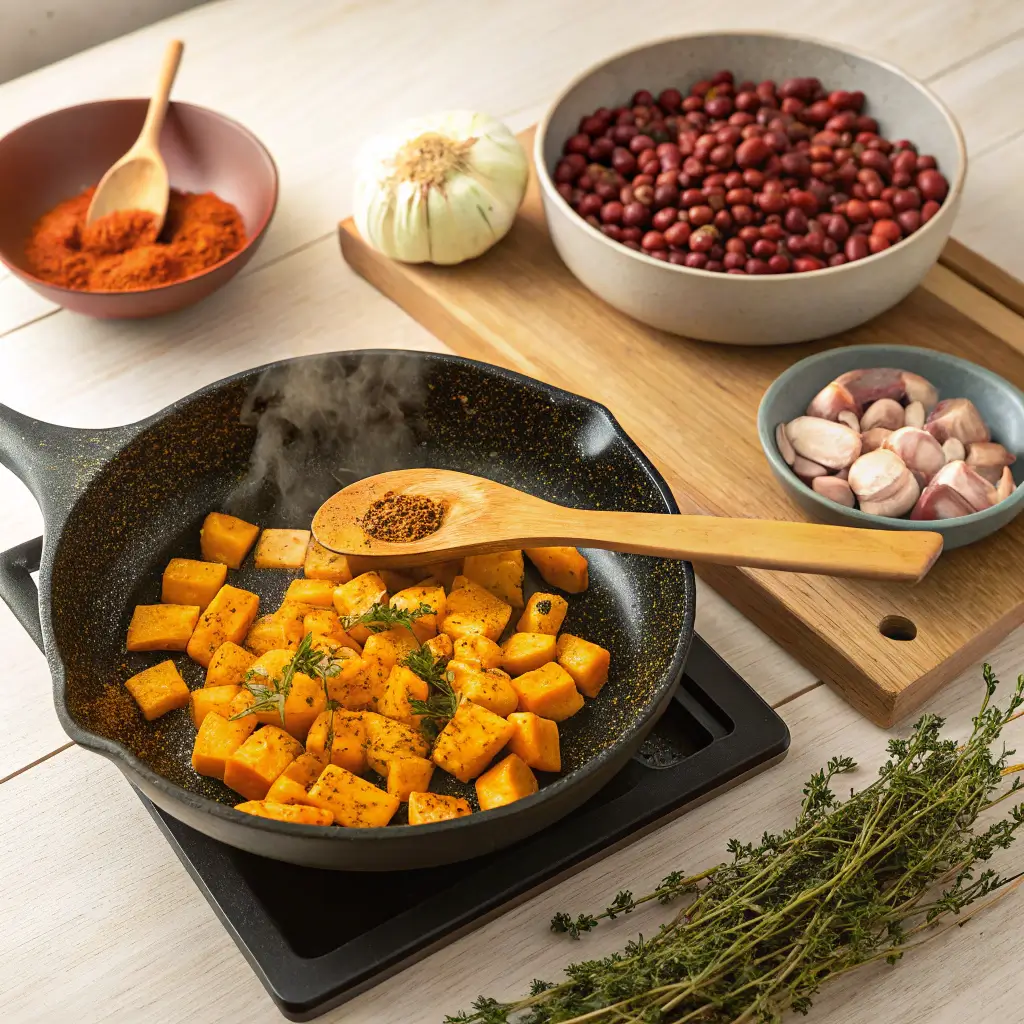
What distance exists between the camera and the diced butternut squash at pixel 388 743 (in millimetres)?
1077

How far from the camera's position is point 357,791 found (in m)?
1.04

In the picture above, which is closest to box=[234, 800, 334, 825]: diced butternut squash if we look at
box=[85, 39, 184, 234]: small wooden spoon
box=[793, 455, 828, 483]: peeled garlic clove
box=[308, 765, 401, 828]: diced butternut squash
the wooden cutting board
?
box=[308, 765, 401, 828]: diced butternut squash

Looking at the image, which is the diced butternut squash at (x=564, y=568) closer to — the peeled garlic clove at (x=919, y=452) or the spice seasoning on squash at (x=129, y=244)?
the peeled garlic clove at (x=919, y=452)

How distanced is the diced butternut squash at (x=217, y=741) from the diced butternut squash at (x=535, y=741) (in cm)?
24

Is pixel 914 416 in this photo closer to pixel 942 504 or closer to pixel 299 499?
pixel 942 504

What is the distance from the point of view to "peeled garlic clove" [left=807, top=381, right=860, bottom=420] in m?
1.35

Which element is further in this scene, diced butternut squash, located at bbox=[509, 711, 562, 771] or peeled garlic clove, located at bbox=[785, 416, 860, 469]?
peeled garlic clove, located at bbox=[785, 416, 860, 469]

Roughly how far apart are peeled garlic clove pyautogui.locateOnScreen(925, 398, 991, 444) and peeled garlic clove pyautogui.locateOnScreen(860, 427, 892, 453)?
52mm

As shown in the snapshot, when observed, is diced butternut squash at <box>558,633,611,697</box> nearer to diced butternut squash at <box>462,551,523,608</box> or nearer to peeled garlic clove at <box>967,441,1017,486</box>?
diced butternut squash at <box>462,551,523,608</box>

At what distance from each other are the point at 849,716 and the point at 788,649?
98 mm

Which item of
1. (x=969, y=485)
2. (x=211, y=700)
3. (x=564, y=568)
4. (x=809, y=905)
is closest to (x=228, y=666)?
(x=211, y=700)

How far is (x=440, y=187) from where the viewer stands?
1.55 meters

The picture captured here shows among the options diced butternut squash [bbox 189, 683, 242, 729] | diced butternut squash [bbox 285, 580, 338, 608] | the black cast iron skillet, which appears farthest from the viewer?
diced butternut squash [bbox 285, 580, 338, 608]

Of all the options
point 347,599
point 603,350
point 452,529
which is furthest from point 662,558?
point 603,350
